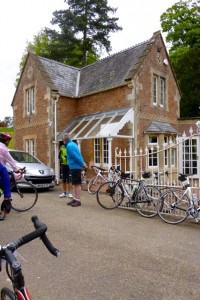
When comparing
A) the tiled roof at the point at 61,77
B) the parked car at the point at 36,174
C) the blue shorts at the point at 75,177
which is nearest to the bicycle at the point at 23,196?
the blue shorts at the point at 75,177

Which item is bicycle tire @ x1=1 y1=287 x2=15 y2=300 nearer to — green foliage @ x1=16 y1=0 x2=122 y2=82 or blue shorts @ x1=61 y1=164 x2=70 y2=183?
blue shorts @ x1=61 y1=164 x2=70 y2=183

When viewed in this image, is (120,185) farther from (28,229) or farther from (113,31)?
(113,31)

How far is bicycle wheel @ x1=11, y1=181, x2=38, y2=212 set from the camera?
731 centimetres

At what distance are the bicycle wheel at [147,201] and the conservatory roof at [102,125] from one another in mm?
4887

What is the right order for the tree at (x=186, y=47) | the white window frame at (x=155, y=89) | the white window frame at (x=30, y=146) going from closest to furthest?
the white window frame at (x=155, y=89) < the white window frame at (x=30, y=146) < the tree at (x=186, y=47)

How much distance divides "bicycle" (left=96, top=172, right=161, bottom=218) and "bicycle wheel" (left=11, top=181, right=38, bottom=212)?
72.7 inches

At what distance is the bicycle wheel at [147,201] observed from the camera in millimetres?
7246

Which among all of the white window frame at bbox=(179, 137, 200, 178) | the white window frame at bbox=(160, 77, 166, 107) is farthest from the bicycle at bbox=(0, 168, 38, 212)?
the white window frame at bbox=(160, 77, 166, 107)

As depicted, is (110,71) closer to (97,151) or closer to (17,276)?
(97,151)

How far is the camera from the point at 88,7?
32.1m

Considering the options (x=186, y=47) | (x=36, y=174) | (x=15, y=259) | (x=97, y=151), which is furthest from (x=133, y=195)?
(x=186, y=47)

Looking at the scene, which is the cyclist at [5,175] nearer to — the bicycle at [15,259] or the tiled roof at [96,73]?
the bicycle at [15,259]

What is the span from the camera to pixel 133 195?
7.69 meters

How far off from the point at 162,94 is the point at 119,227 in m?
11.6
